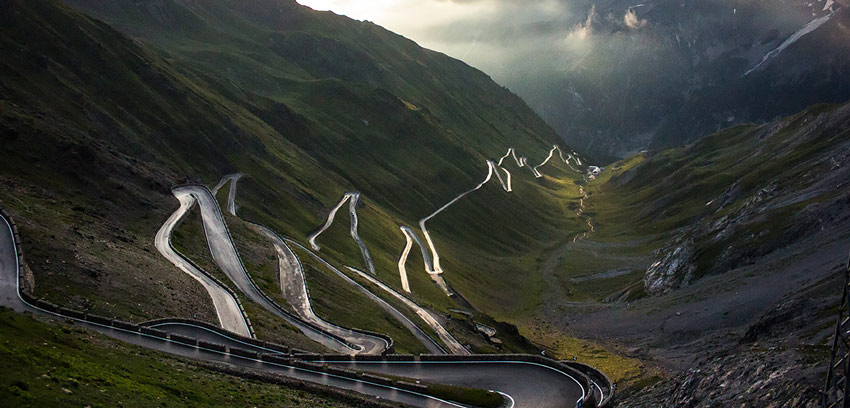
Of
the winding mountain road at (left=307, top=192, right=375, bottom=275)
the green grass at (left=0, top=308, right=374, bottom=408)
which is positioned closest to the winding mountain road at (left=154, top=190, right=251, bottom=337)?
the green grass at (left=0, top=308, right=374, bottom=408)

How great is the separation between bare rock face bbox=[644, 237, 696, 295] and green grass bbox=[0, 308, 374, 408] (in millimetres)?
89159

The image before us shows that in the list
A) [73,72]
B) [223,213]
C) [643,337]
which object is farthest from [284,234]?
[643,337]

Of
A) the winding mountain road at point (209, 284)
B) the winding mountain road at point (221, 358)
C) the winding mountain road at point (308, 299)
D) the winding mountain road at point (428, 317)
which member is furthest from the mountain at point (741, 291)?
the winding mountain road at point (209, 284)

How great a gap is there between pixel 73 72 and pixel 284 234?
52396 mm

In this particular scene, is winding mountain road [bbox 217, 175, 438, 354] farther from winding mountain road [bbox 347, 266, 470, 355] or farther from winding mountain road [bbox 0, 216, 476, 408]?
winding mountain road [bbox 0, 216, 476, 408]

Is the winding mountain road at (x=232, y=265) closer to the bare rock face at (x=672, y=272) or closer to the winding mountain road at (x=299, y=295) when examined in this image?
the winding mountain road at (x=299, y=295)

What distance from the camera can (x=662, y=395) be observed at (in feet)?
159

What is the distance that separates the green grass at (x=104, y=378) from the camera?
2948cm

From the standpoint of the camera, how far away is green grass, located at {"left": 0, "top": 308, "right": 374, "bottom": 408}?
2948 cm

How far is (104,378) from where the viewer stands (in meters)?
33.5

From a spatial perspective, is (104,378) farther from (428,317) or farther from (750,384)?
(428,317)

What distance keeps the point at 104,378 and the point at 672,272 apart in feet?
357

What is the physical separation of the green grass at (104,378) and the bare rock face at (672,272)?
89.2 m

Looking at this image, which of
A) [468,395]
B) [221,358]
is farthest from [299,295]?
[468,395]
